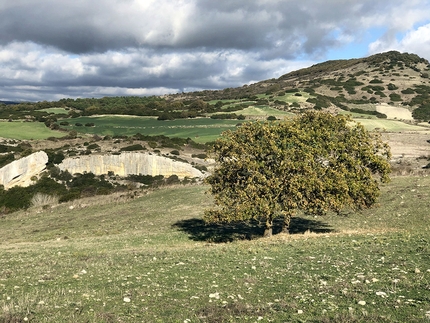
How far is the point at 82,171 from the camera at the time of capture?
70.1 meters

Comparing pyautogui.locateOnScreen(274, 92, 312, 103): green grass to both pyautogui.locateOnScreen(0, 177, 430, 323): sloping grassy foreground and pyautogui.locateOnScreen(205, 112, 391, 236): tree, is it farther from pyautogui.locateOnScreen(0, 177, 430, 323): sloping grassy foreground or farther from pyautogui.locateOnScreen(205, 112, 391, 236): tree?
pyautogui.locateOnScreen(205, 112, 391, 236): tree

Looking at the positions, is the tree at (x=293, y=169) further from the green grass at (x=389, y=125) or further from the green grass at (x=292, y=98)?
the green grass at (x=292, y=98)

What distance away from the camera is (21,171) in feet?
213

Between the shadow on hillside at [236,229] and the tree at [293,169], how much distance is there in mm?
3622

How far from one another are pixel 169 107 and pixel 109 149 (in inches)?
2852

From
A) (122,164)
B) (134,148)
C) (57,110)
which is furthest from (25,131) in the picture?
(122,164)

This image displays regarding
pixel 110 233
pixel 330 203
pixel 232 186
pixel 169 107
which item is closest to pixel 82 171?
pixel 110 233

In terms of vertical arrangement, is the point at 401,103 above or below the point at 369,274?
above

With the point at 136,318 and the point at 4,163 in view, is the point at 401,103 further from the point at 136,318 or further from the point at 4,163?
the point at 136,318

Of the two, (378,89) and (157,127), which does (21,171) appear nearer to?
(157,127)

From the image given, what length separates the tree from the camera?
22.0 m

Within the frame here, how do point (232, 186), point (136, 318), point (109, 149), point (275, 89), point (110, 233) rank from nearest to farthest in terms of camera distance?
point (136, 318) < point (232, 186) < point (110, 233) < point (109, 149) < point (275, 89)

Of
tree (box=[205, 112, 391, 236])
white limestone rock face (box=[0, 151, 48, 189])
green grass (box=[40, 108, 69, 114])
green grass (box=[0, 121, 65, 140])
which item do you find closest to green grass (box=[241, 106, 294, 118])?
green grass (box=[0, 121, 65, 140])

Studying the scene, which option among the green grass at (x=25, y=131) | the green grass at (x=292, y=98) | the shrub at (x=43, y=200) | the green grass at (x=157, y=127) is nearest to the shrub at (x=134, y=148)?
the green grass at (x=157, y=127)
